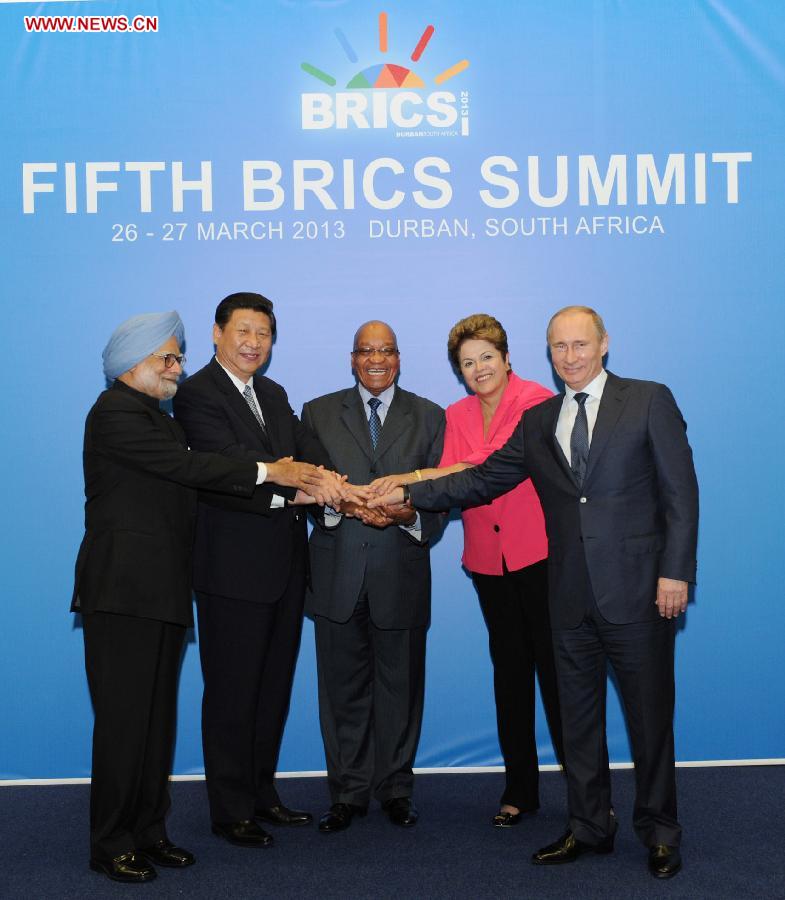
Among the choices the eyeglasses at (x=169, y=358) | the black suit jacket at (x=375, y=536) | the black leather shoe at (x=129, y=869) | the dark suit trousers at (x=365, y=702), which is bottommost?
the black leather shoe at (x=129, y=869)

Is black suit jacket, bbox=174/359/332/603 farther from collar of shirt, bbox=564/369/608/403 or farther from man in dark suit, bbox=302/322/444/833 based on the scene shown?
collar of shirt, bbox=564/369/608/403

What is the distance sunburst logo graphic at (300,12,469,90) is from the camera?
4.40 metres

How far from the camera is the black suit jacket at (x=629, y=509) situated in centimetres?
311

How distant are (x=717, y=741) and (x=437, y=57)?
10.9 ft

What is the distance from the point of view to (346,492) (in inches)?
143

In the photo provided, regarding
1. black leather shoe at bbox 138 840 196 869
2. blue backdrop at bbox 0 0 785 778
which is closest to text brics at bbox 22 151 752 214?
blue backdrop at bbox 0 0 785 778

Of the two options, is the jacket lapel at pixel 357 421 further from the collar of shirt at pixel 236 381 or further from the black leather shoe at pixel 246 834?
the black leather shoe at pixel 246 834

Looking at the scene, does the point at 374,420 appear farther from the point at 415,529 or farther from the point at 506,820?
the point at 506,820

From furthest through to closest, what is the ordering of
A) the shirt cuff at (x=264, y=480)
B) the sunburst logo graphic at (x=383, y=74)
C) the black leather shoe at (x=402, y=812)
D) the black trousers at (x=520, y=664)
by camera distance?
1. the sunburst logo graphic at (x=383, y=74)
2. the black leather shoe at (x=402, y=812)
3. the black trousers at (x=520, y=664)
4. the shirt cuff at (x=264, y=480)

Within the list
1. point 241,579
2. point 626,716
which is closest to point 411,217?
point 241,579

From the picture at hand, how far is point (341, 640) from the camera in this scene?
12.4ft

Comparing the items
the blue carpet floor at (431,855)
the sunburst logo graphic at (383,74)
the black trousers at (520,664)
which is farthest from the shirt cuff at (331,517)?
the sunburst logo graphic at (383,74)

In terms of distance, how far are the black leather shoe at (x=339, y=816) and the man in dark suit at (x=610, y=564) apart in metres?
0.76

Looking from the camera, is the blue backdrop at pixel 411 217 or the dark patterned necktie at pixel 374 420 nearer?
the dark patterned necktie at pixel 374 420
